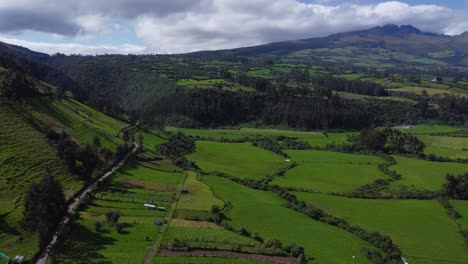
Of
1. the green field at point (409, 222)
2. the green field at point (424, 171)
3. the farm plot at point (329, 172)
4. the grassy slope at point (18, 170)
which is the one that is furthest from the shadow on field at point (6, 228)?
the green field at point (424, 171)

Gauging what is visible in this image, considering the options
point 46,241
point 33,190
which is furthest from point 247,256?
point 33,190

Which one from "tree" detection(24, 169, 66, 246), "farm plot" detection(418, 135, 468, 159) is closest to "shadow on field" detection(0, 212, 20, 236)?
"tree" detection(24, 169, 66, 246)

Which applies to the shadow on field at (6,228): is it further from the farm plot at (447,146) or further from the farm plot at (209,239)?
the farm plot at (447,146)

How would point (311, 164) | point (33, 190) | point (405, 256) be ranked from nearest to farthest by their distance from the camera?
point (33, 190)
point (405, 256)
point (311, 164)

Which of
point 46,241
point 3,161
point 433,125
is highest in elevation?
point 3,161

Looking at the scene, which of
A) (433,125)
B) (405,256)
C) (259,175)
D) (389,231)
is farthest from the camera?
(433,125)

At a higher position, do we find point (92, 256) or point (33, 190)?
point (33, 190)

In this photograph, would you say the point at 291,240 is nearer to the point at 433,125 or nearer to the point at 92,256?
the point at 92,256

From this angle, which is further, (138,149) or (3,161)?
(138,149)
